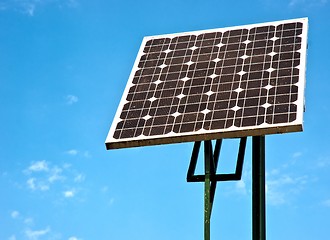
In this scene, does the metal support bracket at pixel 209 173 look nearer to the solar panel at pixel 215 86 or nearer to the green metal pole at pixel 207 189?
the green metal pole at pixel 207 189

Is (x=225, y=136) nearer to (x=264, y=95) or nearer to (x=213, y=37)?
(x=264, y=95)

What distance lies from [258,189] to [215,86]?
2.29 m

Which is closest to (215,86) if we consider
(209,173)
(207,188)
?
(209,173)

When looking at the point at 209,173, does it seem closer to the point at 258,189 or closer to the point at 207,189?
the point at 207,189

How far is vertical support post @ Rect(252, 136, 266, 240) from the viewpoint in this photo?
60.2 feet

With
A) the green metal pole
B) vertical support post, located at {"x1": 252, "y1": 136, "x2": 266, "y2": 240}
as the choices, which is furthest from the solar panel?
vertical support post, located at {"x1": 252, "y1": 136, "x2": 266, "y2": 240}

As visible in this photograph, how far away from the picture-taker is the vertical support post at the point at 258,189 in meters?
18.4

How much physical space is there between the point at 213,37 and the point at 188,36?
2.22ft

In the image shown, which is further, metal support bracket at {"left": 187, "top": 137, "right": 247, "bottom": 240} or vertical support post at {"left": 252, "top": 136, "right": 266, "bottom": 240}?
vertical support post at {"left": 252, "top": 136, "right": 266, "bottom": 240}

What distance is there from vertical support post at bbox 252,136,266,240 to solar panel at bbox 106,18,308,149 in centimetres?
134

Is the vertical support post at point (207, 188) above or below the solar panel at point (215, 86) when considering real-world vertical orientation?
below

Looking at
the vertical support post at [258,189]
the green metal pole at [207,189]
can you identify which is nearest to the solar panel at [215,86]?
the green metal pole at [207,189]

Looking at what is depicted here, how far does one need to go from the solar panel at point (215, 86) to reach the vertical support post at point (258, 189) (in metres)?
1.34

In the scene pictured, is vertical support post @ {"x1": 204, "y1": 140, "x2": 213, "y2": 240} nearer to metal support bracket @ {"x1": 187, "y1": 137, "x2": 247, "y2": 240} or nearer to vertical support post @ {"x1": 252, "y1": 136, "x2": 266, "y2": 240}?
metal support bracket @ {"x1": 187, "y1": 137, "x2": 247, "y2": 240}
